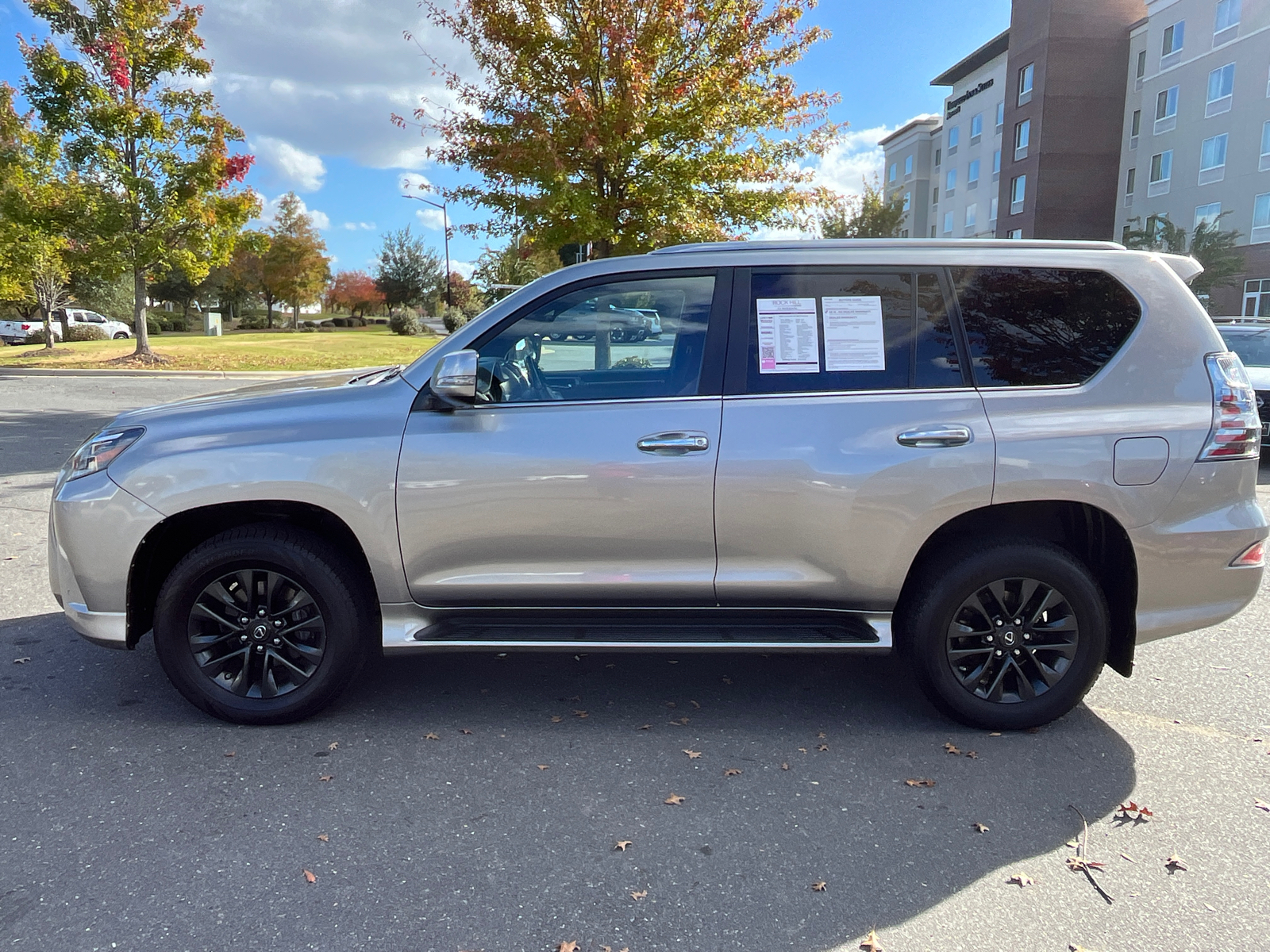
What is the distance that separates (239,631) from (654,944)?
2.17 m

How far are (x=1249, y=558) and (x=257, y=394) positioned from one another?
4.22m

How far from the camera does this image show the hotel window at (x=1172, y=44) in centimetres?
3906

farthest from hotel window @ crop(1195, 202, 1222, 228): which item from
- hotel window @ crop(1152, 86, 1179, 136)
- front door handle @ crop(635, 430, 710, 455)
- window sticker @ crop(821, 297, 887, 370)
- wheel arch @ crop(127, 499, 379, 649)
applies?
wheel arch @ crop(127, 499, 379, 649)

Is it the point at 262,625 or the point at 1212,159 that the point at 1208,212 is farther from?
the point at 262,625

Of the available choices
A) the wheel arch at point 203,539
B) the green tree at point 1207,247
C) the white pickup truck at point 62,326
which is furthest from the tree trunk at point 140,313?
the green tree at point 1207,247

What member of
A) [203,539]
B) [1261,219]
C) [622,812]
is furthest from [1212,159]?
[203,539]

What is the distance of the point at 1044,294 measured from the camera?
3637mm

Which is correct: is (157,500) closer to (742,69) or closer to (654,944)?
(654,944)

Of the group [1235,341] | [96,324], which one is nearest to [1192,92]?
[1235,341]

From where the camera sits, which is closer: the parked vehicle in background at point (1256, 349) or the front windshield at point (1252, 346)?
the parked vehicle in background at point (1256, 349)

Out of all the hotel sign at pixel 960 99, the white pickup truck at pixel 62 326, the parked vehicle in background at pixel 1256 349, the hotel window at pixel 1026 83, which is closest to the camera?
the parked vehicle in background at pixel 1256 349

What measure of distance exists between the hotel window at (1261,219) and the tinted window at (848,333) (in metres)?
39.8

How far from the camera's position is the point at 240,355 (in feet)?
82.4

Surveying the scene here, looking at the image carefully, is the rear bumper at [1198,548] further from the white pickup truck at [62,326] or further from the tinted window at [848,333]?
the white pickup truck at [62,326]
